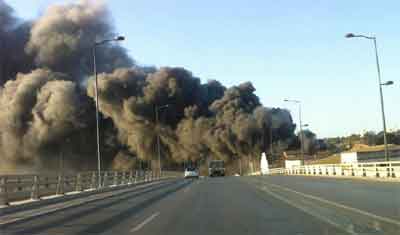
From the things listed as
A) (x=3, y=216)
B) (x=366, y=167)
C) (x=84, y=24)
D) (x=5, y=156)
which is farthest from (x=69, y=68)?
(x=3, y=216)

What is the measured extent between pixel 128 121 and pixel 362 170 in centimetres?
6108

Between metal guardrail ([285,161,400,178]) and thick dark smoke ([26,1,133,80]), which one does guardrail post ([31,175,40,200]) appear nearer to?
metal guardrail ([285,161,400,178])

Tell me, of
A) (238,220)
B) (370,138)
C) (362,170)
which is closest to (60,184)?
(238,220)

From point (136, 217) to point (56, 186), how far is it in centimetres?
1204

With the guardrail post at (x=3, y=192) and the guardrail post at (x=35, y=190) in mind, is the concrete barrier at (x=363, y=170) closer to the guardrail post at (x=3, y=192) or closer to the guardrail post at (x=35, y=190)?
the guardrail post at (x=35, y=190)

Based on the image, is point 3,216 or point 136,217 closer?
point 136,217

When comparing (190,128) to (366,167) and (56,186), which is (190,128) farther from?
(56,186)

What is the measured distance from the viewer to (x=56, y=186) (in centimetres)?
2453

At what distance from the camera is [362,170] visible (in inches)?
1503

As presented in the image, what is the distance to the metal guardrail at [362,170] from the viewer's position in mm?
31969

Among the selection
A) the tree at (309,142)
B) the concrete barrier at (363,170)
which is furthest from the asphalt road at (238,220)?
the tree at (309,142)

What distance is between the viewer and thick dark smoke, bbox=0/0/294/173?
92.6 meters

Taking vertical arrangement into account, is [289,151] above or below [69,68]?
below

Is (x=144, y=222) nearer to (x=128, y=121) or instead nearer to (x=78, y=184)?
(x=78, y=184)
